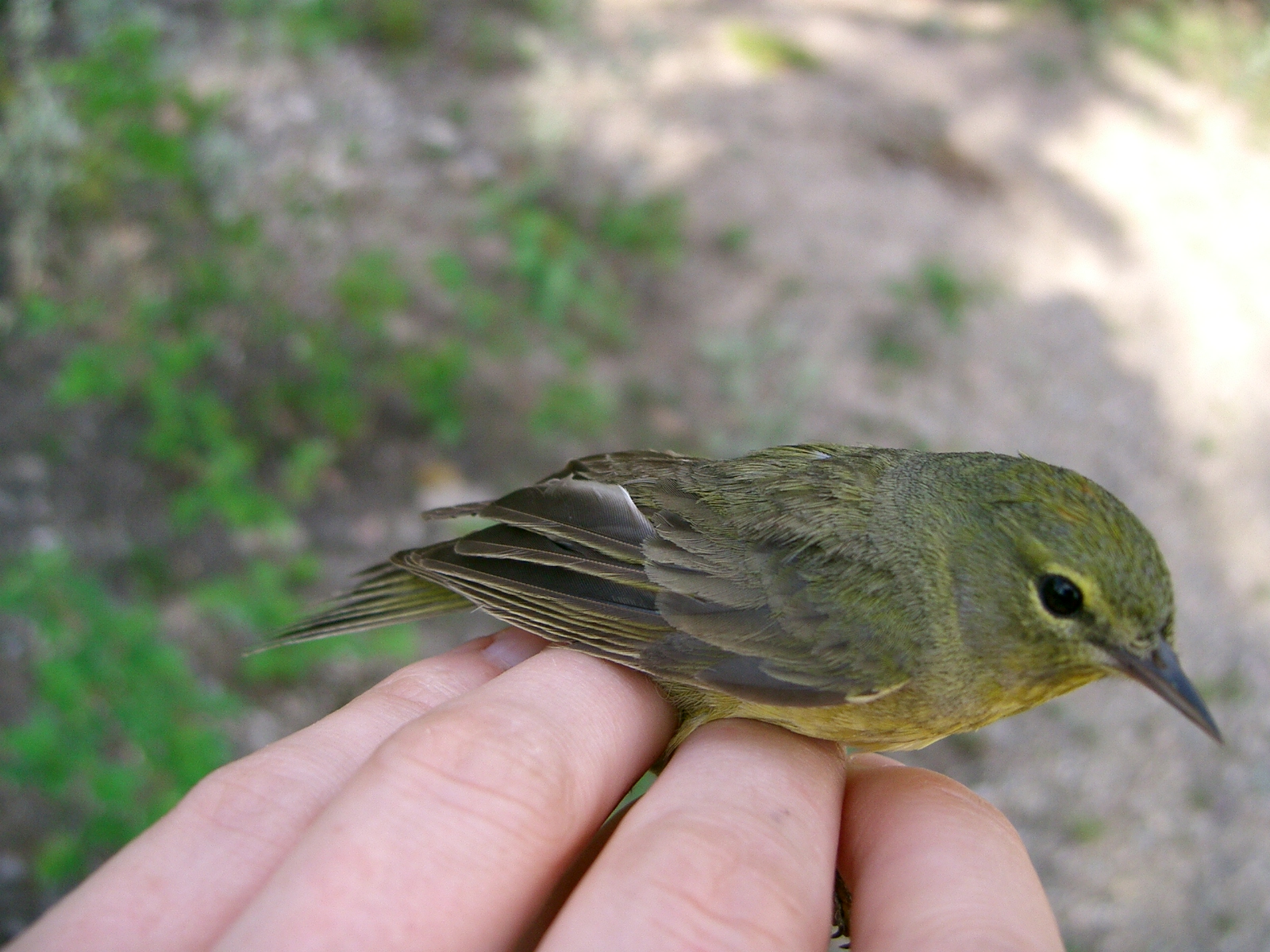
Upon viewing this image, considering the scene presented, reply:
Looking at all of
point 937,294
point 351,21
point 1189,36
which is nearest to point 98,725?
point 351,21

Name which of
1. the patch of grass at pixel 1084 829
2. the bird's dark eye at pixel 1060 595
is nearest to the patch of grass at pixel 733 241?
the patch of grass at pixel 1084 829

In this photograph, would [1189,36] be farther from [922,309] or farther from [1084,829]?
[1084,829]

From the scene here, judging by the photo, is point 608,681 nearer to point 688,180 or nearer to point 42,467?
point 42,467

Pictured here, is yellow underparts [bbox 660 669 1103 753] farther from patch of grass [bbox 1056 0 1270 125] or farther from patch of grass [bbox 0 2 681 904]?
patch of grass [bbox 1056 0 1270 125]

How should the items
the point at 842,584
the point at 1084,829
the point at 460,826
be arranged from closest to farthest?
the point at 460,826
the point at 842,584
the point at 1084,829

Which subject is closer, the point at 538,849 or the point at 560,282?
the point at 538,849

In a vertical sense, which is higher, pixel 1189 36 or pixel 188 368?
pixel 1189 36
